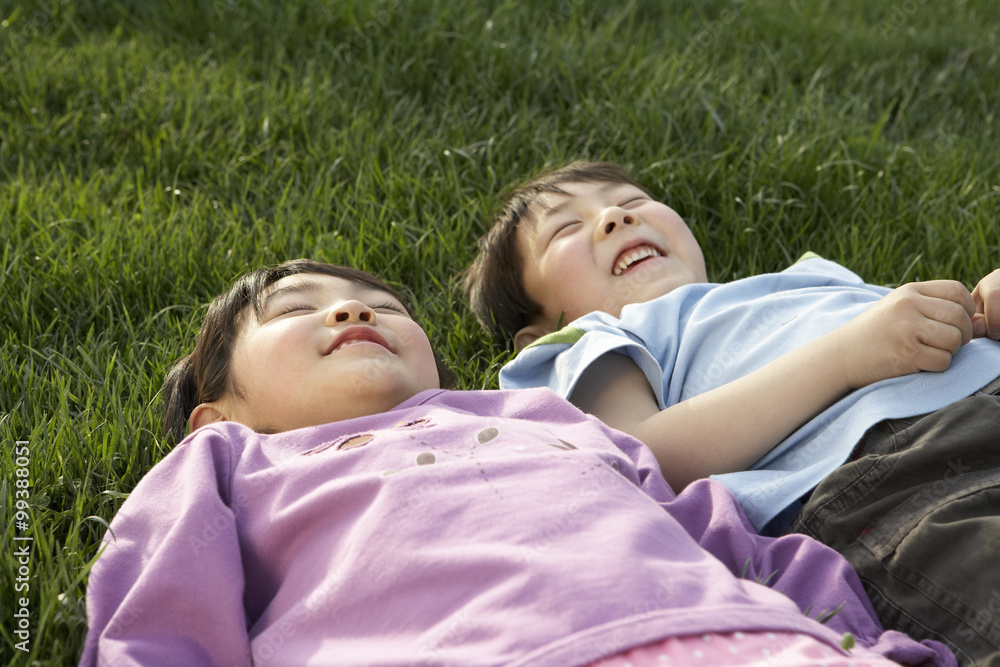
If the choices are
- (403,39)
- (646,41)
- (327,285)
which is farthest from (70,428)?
(646,41)

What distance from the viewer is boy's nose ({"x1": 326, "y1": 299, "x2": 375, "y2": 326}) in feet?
5.74

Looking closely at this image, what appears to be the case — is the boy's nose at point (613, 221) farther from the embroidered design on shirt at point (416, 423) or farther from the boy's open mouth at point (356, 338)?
the embroidered design on shirt at point (416, 423)

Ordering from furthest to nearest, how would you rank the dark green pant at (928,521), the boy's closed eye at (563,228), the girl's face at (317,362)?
1. the boy's closed eye at (563,228)
2. the girl's face at (317,362)
3. the dark green pant at (928,521)

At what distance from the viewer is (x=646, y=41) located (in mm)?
3986

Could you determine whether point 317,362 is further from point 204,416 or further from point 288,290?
point 204,416

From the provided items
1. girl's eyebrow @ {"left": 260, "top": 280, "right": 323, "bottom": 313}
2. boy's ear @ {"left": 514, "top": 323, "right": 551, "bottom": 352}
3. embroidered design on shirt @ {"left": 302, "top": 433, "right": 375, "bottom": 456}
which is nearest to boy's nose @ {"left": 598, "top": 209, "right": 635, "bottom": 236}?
boy's ear @ {"left": 514, "top": 323, "right": 551, "bottom": 352}

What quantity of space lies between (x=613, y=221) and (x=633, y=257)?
0.35ft

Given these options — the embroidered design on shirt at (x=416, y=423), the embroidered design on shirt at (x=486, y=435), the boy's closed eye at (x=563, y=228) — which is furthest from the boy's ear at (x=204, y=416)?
the boy's closed eye at (x=563, y=228)

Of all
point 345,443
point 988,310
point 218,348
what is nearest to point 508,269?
point 218,348

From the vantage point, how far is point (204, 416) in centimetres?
187

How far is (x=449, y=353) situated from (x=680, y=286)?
2.09 feet

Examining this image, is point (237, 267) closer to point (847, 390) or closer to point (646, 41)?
point (847, 390)

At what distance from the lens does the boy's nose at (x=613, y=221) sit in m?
2.31

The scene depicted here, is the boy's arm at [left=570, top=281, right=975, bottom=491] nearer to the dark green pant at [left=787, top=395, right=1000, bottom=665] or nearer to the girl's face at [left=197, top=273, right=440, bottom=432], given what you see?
the dark green pant at [left=787, top=395, right=1000, bottom=665]
